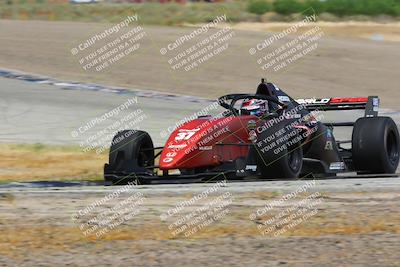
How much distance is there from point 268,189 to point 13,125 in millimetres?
10380

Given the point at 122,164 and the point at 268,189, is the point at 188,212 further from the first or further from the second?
the point at 122,164

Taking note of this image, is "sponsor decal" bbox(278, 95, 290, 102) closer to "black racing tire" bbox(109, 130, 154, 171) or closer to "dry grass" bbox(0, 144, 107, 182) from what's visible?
"black racing tire" bbox(109, 130, 154, 171)

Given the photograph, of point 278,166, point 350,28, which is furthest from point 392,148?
point 350,28

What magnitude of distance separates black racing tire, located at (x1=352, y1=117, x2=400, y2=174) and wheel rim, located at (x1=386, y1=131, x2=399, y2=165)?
0.27 feet

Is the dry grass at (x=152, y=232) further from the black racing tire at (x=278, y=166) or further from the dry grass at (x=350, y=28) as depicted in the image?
the dry grass at (x=350, y=28)

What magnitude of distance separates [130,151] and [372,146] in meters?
3.23

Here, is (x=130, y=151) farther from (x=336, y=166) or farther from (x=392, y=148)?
(x=392, y=148)

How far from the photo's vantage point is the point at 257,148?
1148 centimetres

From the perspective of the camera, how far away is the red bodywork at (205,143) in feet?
38.8

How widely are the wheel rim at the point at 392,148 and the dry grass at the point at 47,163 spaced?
14.3ft

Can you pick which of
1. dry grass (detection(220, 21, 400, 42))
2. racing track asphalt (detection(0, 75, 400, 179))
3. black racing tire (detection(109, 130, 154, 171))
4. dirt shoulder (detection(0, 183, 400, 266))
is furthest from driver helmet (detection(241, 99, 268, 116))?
dry grass (detection(220, 21, 400, 42))

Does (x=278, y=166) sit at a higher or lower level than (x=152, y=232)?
higher

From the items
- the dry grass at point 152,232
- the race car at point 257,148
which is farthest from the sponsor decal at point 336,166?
the dry grass at point 152,232

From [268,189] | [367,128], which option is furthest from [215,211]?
[367,128]
